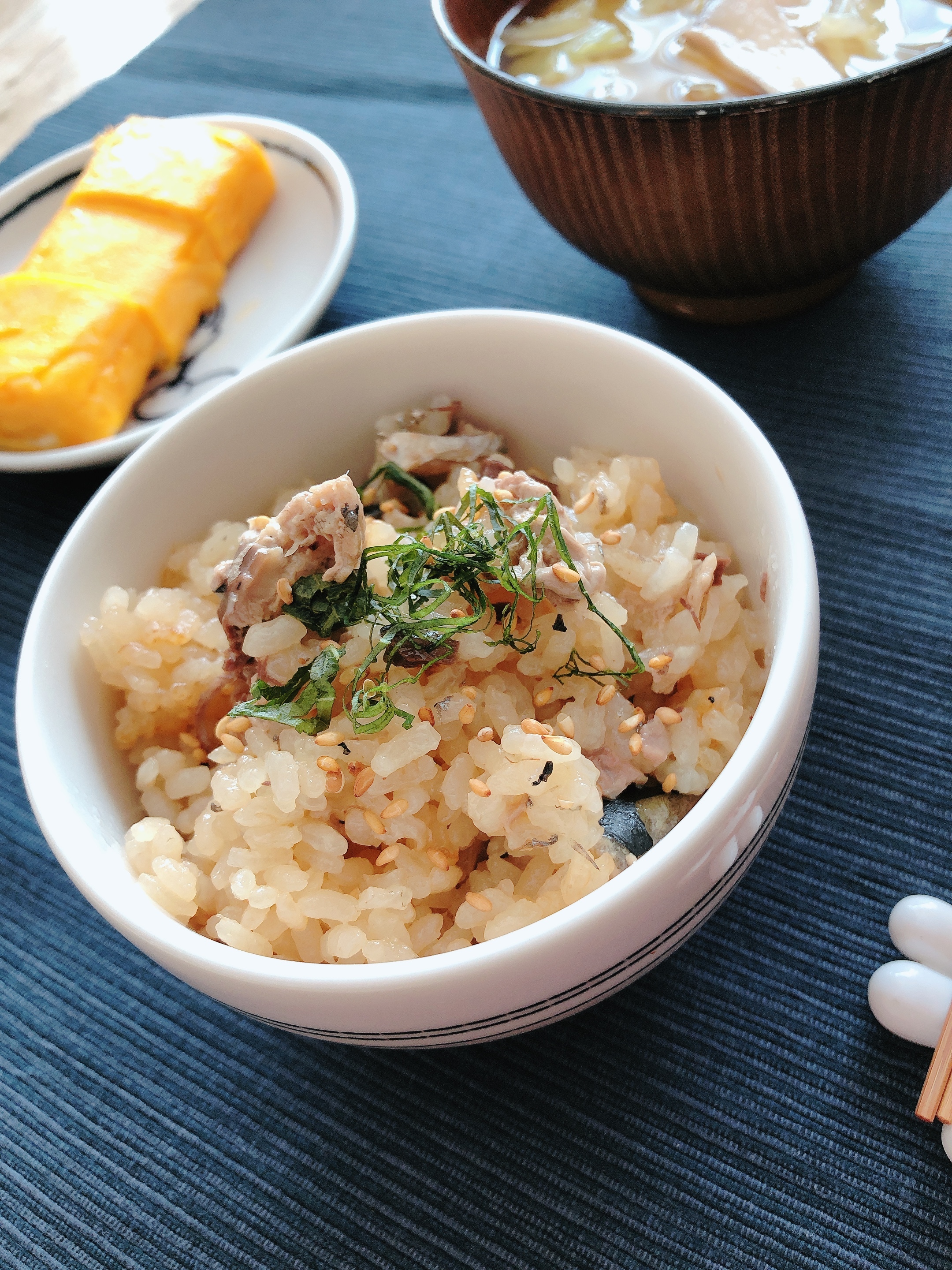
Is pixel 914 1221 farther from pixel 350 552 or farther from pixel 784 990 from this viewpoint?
pixel 350 552

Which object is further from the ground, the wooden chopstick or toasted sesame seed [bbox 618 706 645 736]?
toasted sesame seed [bbox 618 706 645 736]

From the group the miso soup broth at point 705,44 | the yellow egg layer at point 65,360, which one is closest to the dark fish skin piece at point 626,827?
the miso soup broth at point 705,44

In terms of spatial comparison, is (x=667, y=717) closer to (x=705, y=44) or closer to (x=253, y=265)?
(x=705, y=44)

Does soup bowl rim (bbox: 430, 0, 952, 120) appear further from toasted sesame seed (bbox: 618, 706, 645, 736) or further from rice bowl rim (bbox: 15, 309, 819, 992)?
A: toasted sesame seed (bbox: 618, 706, 645, 736)

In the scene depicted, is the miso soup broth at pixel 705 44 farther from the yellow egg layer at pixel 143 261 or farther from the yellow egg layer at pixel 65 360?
the yellow egg layer at pixel 65 360

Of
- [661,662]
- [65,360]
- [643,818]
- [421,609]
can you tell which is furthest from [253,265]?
[643,818]

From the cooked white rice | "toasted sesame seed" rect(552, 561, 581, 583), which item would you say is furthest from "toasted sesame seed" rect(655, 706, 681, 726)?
"toasted sesame seed" rect(552, 561, 581, 583)
